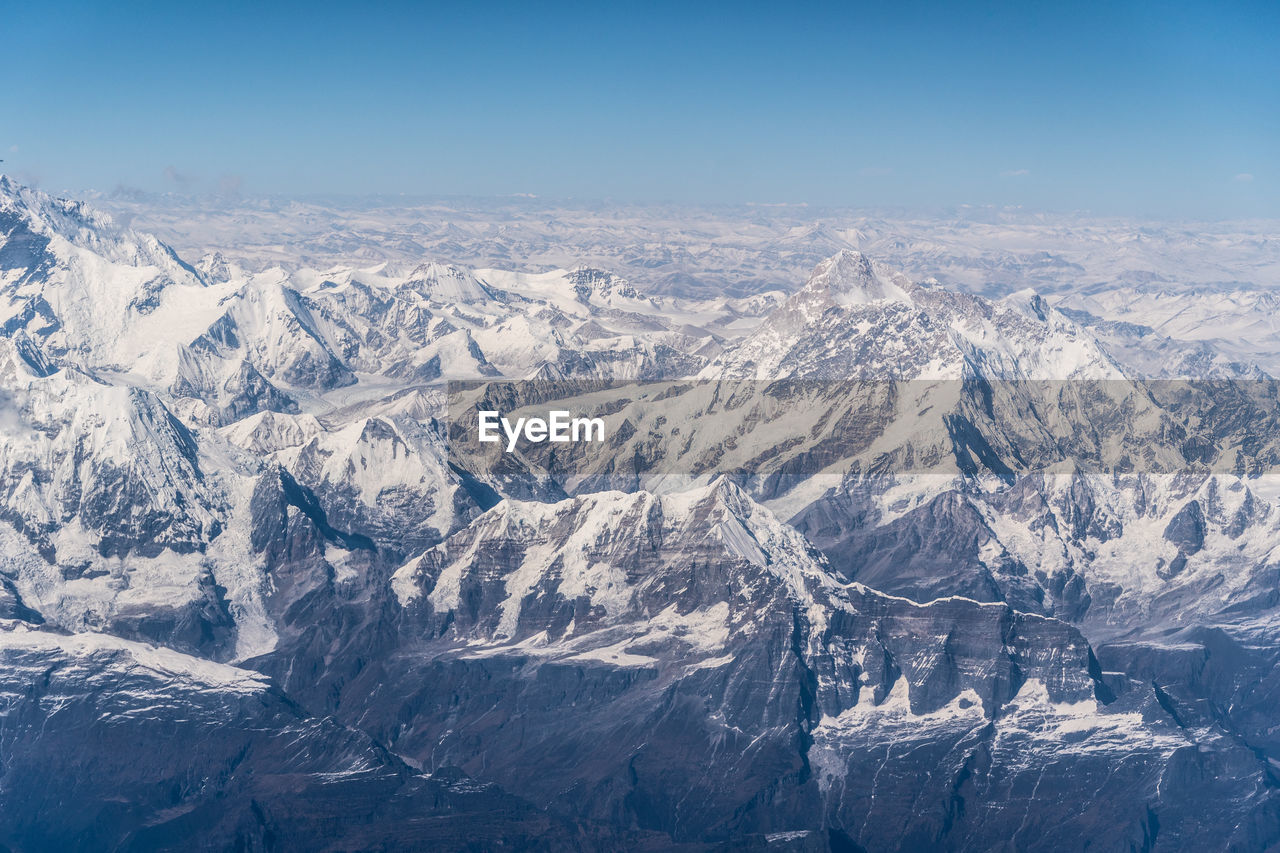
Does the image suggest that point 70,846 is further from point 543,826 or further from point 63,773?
point 543,826

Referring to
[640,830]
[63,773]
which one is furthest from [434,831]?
[63,773]

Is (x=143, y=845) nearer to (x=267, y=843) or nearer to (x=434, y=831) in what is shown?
(x=267, y=843)

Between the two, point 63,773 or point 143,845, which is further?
point 63,773

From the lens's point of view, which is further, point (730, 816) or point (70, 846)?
point (730, 816)

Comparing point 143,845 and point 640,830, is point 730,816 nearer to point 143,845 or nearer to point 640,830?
point 640,830

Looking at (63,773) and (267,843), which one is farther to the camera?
(63,773)

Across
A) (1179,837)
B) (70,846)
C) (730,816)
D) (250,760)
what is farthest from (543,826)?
(1179,837)

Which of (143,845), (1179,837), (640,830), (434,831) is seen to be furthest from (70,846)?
(1179,837)
